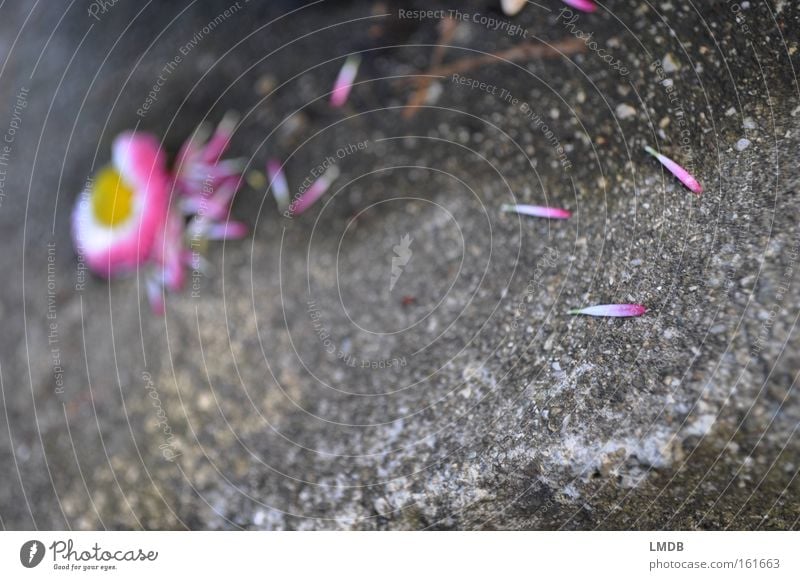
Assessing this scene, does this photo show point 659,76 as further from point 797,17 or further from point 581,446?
point 581,446

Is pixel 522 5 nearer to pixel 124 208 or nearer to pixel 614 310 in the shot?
pixel 614 310

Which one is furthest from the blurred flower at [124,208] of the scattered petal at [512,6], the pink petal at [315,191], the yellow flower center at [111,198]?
the scattered petal at [512,6]

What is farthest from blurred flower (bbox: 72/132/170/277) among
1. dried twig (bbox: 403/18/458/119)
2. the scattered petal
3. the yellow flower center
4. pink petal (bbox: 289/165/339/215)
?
the scattered petal

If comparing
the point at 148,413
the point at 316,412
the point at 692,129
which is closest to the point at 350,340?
the point at 316,412

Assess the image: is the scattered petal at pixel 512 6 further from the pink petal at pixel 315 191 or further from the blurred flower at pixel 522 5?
the pink petal at pixel 315 191

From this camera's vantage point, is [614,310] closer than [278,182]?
Yes

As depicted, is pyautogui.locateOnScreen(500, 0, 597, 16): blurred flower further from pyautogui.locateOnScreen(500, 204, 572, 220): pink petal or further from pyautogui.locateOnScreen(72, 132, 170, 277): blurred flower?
pyautogui.locateOnScreen(72, 132, 170, 277): blurred flower

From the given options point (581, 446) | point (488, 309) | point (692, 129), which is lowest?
point (581, 446)

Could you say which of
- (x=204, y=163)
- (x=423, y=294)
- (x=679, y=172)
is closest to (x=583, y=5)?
(x=679, y=172)
